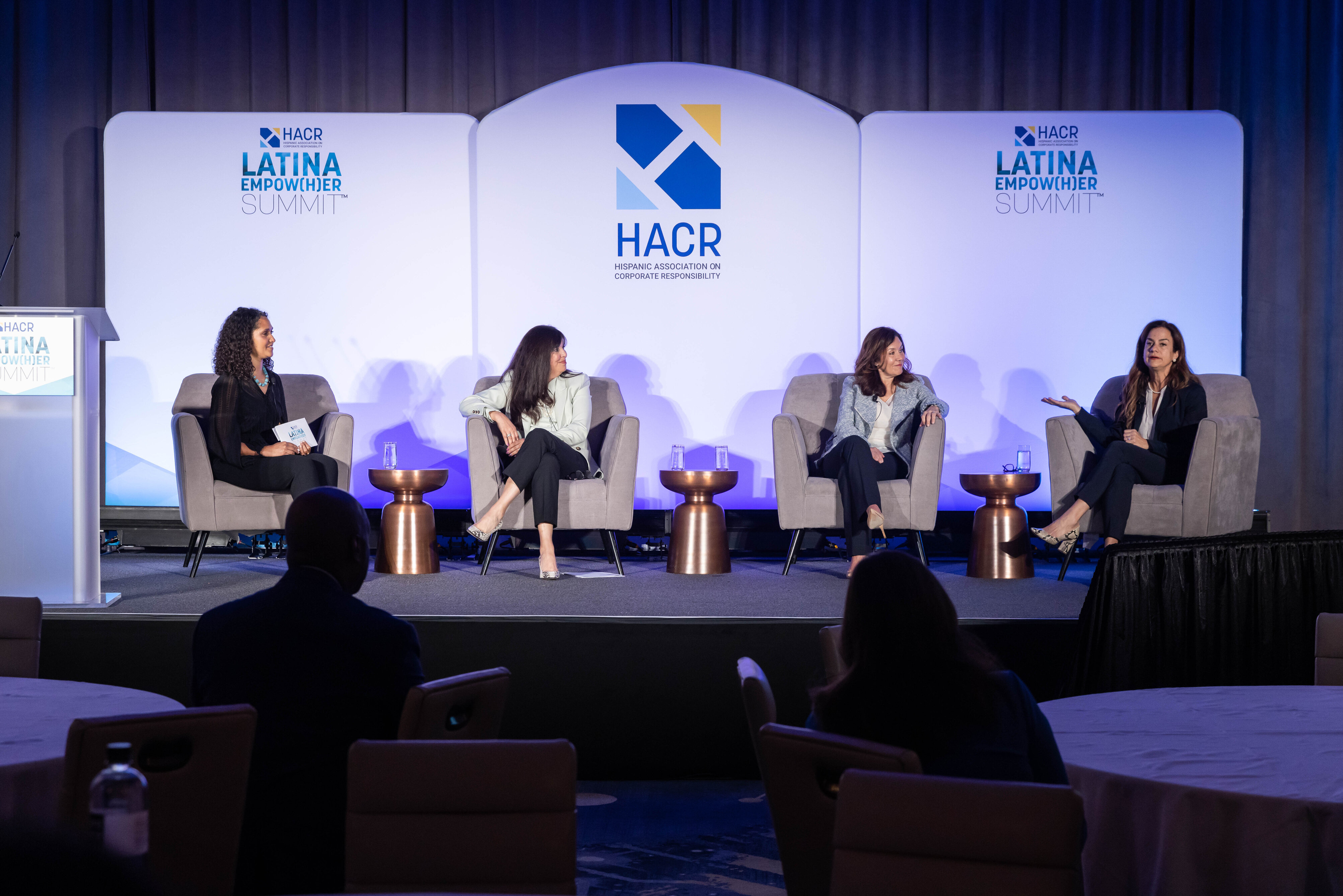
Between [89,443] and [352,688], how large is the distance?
2.58 meters

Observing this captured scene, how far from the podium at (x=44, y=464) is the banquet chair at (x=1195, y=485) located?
151 inches

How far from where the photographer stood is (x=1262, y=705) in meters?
1.95

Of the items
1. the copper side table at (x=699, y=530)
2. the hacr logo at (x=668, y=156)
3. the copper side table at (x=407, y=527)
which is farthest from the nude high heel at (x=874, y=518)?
the hacr logo at (x=668, y=156)

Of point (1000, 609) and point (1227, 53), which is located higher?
point (1227, 53)

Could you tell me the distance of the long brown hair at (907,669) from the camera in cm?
152

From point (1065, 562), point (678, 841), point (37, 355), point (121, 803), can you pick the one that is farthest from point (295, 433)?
point (121, 803)

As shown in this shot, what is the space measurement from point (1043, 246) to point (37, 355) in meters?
4.68

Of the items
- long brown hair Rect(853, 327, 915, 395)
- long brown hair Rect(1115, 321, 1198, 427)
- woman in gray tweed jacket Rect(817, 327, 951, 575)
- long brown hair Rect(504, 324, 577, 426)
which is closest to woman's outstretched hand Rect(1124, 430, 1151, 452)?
long brown hair Rect(1115, 321, 1198, 427)

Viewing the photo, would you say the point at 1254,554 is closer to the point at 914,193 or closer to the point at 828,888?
the point at 828,888

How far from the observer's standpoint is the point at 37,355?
3730 mm

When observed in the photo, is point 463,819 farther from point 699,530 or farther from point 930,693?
point 699,530

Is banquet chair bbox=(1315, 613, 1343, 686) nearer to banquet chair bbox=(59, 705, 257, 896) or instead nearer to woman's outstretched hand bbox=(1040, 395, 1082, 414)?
banquet chair bbox=(59, 705, 257, 896)

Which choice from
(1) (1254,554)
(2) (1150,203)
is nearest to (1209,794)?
(1) (1254,554)

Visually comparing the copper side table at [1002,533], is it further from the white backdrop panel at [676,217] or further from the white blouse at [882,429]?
the white backdrop panel at [676,217]
